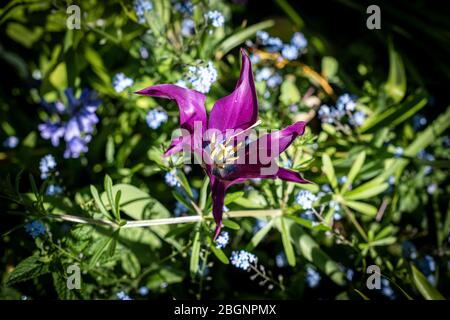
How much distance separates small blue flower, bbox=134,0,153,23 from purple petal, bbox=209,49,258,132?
593 mm

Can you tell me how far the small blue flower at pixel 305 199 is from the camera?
4.83ft

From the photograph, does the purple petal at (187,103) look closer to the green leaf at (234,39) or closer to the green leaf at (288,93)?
the green leaf at (234,39)

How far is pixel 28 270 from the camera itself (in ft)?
4.63

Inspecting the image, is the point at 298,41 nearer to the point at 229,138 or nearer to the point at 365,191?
the point at 365,191

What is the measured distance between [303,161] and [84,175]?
3.46ft

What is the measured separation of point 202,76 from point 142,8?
15.6 inches

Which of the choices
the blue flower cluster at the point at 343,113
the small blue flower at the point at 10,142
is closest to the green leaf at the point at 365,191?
the blue flower cluster at the point at 343,113

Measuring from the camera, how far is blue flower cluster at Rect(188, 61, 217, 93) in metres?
1.49

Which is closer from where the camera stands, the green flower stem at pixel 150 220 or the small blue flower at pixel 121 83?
the green flower stem at pixel 150 220

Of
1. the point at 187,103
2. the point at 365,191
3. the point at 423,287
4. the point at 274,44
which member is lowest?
the point at 423,287

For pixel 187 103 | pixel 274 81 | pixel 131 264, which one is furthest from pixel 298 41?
pixel 131 264

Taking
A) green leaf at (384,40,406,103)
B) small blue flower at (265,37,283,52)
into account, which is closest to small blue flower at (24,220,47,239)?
small blue flower at (265,37,283,52)

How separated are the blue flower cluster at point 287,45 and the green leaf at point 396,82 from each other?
0.43 m

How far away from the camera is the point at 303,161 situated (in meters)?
1.49
